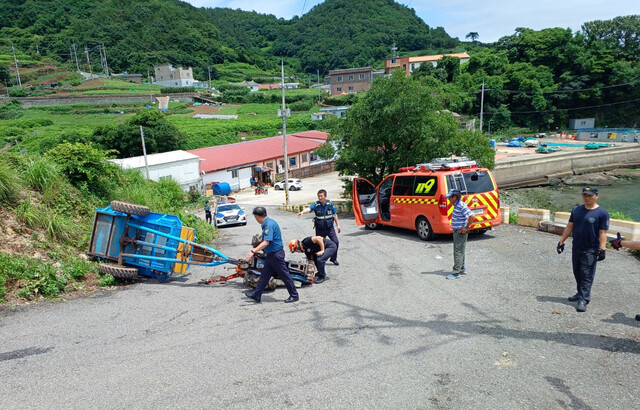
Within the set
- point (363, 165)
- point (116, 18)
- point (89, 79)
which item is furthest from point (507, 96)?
point (116, 18)

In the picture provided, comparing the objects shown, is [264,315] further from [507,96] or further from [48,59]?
[48,59]

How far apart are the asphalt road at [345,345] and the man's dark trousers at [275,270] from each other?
9.4 inches

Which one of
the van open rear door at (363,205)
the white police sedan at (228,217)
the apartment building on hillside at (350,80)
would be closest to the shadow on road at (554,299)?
the van open rear door at (363,205)

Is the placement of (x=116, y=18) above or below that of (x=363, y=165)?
above

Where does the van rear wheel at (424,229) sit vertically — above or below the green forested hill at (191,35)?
below

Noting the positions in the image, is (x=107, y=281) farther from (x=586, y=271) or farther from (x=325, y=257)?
(x=586, y=271)

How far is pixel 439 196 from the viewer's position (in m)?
11.0

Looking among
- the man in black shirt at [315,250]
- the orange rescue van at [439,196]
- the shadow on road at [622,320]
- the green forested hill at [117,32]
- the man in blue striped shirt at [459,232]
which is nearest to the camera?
the shadow on road at [622,320]

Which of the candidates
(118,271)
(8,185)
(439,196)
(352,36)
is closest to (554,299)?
(439,196)

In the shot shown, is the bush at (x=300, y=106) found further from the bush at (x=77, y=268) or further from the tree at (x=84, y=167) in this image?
the bush at (x=77, y=268)

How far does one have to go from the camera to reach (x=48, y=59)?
118 meters

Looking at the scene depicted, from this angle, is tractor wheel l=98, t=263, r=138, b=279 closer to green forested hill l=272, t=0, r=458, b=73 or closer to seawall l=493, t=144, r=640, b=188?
seawall l=493, t=144, r=640, b=188

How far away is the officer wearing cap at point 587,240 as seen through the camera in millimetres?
5836

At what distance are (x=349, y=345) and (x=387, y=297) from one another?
1.96 metres
